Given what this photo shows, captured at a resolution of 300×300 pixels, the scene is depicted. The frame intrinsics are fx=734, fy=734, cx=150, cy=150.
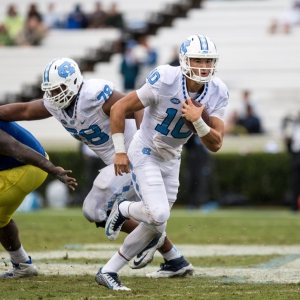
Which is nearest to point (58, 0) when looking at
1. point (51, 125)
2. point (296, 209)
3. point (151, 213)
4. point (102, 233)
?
point (51, 125)

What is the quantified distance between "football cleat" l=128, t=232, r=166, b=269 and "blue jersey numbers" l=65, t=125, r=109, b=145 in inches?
33.8

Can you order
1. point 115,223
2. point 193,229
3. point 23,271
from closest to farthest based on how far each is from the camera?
point 115,223 < point 23,271 < point 193,229

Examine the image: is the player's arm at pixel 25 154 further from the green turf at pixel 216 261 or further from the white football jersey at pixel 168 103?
the green turf at pixel 216 261

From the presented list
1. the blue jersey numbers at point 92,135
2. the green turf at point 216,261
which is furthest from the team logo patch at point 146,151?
the green turf at point 216,261

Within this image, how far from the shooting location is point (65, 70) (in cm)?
524

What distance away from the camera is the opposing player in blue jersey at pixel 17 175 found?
497 cm

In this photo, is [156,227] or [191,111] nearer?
[191,111]

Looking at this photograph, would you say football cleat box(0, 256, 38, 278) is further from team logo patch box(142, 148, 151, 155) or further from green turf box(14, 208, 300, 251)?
green turf box(14, 208, 300, 251)

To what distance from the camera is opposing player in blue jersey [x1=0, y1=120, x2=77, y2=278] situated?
4969 millimetres

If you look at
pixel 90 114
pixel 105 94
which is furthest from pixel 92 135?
pixel 105 94

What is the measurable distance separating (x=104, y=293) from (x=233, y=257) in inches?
88.5

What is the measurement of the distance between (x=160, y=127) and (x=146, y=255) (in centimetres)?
92

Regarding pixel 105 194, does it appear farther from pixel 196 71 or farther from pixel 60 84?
pixel 196 71

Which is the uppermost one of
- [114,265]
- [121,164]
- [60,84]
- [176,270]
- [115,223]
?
[60,84]
